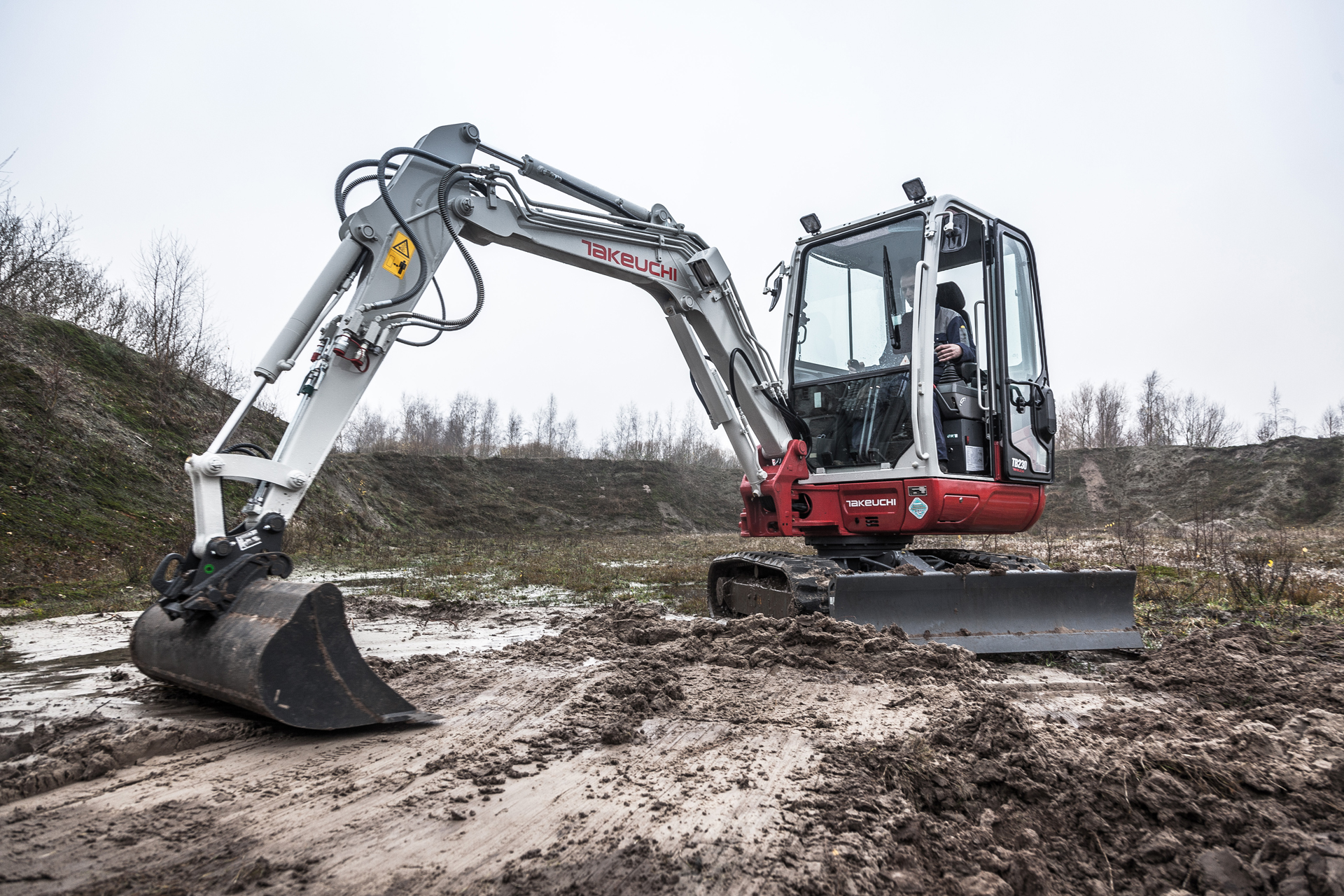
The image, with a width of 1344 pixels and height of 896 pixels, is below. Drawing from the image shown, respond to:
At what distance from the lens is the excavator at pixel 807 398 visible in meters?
Answer: 3.95

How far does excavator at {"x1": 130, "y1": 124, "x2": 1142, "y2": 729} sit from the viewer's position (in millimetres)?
3949

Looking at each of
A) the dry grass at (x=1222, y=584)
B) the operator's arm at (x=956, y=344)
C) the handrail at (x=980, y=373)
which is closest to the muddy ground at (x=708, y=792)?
the handrail at (x=980, y=373)

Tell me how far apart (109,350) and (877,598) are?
17609 millimetres

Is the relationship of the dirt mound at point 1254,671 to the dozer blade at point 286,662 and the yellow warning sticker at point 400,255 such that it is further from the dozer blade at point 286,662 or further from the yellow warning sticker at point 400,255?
the yellow warning sticker at point 400,255

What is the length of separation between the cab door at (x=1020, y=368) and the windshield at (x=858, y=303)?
697 mm

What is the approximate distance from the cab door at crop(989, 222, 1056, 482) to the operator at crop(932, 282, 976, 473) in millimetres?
259

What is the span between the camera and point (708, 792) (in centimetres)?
270

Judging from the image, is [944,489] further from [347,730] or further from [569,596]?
[569,596]

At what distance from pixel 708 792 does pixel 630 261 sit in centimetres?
403

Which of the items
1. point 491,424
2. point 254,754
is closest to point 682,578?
point 254,754

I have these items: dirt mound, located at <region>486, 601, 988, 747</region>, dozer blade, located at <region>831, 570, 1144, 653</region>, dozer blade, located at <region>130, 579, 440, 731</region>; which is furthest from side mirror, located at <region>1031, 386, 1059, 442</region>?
dozer blade, located at <region>130, 579, 440, 731</region>

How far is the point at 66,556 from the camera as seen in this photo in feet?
32.5

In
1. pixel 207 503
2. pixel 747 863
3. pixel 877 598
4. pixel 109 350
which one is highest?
pixel 109 350

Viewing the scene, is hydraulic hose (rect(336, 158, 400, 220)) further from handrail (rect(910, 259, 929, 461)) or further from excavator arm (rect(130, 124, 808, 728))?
handrail (rect(910, 259, 929, 461))
